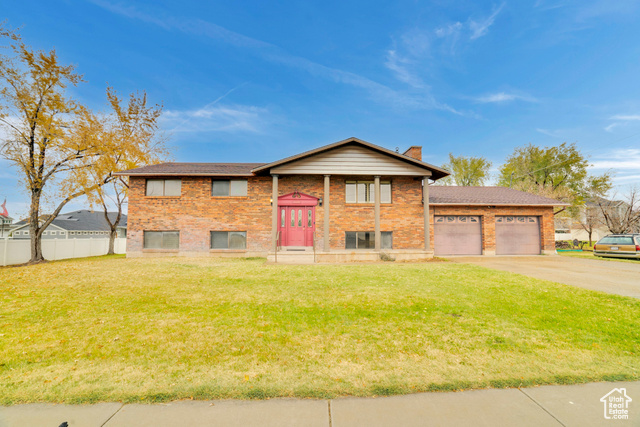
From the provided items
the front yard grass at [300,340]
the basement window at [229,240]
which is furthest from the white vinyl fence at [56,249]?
the front yard grass at [300,340]

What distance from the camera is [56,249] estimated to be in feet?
59.2

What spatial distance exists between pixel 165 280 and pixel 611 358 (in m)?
9.44

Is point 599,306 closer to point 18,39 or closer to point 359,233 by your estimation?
point 359,233

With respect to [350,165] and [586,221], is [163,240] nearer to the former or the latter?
[350,165]

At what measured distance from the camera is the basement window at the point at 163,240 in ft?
53.4

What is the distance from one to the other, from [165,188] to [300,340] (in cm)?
1537

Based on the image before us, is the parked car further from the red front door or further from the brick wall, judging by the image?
the red front door

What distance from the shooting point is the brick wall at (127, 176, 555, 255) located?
16.2 metres

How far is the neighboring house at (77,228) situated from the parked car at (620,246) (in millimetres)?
47567

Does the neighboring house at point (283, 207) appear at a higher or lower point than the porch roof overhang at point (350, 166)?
lower

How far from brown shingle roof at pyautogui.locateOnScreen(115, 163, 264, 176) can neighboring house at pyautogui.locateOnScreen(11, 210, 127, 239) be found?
83.1 feet

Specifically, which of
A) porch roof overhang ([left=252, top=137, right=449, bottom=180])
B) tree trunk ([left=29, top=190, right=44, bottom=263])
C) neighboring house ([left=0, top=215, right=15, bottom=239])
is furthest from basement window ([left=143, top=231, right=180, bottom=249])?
neighboring house ([left=0, top=215, right=15, bottom=239])

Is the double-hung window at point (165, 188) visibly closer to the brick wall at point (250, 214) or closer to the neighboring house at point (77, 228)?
the brick wall at point (250, 214)

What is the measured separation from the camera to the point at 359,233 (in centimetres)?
1630
